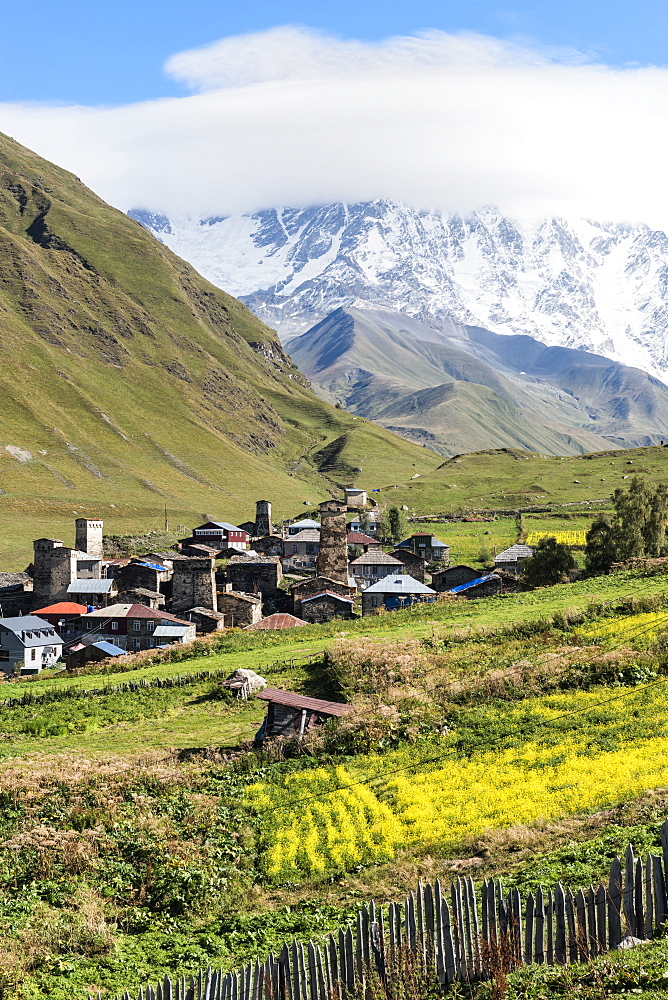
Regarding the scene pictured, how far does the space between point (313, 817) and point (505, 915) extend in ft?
39.8

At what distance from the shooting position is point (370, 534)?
150000 millimetres

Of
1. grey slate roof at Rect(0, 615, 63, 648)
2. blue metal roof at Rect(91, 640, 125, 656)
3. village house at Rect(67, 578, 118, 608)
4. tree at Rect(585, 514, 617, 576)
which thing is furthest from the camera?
village house at Rect(67, 578, 118, 608)

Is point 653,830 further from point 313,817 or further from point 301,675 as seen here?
point 301,675

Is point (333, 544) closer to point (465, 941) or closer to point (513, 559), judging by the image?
point (513, 559)

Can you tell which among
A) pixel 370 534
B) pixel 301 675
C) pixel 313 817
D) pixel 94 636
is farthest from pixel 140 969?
pixel 370 534

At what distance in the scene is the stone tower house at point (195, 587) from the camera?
8431 cm

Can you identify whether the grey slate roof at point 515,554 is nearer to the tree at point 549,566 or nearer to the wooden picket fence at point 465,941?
→ the tree at point 549,566

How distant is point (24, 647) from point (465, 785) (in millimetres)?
61302

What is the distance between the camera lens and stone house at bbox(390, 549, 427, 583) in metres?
106

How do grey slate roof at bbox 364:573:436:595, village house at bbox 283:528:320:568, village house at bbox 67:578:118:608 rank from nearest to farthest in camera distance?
grey slate roof at bbox 364:573:436:595 → village house at bbox 67:578:118:608 → village house at bbox 283:528:320:568

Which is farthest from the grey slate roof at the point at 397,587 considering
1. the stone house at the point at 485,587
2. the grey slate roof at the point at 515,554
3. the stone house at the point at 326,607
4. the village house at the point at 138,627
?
the grey slate roof at the point at 515,554

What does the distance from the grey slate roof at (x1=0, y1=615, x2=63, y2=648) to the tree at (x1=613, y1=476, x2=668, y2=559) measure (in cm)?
5550

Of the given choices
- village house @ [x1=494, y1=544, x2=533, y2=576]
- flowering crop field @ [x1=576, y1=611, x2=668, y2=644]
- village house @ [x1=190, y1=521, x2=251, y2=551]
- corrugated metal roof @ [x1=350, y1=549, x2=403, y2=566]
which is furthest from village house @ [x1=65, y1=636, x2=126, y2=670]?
village house @ [x1=190, y1=521, x2=251, y2=551]

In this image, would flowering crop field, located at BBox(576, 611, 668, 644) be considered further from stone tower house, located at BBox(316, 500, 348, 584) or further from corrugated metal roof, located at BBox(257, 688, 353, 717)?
stone tower house, located at BBox(316, 500, 348, 584)
